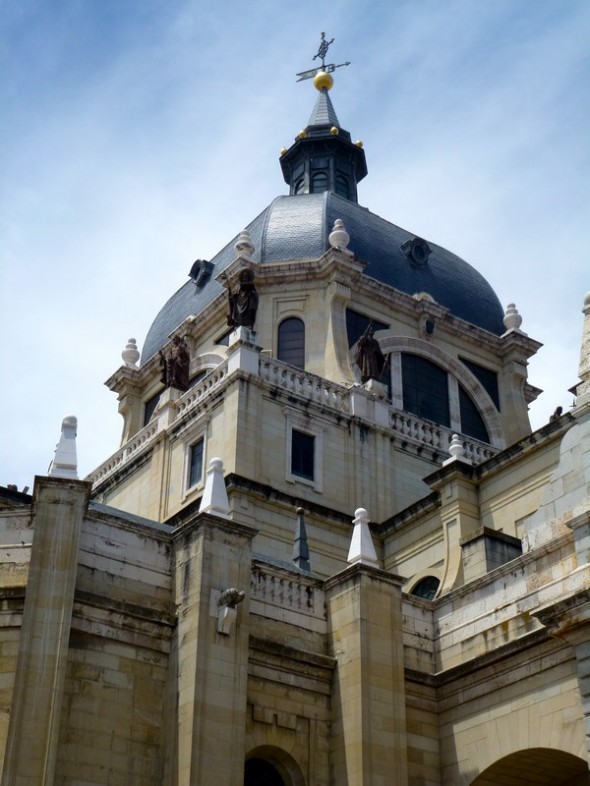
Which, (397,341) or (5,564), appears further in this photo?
(397,341)

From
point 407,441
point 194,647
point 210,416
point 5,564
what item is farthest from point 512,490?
point 5,564

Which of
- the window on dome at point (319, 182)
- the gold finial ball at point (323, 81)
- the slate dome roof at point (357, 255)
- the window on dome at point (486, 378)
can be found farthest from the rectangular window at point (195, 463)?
the gold finial ball at point (323, 81)

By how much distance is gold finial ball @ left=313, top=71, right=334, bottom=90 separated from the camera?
6338cm

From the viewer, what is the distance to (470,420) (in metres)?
46.4

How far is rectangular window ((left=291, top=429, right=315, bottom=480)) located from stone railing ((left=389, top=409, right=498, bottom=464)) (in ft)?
10.6

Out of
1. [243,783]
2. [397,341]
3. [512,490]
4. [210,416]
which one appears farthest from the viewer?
[397,341]

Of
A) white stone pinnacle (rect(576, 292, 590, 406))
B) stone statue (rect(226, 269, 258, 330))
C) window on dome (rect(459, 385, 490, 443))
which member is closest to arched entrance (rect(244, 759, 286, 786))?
white stone pinnacle (rect(576, 292, 590, 406))

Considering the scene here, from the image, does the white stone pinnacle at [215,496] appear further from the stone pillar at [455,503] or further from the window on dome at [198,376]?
the window on dome at [198,376]

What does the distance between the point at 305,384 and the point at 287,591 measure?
47.3 ft

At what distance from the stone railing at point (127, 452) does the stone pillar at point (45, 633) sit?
58.4 feet

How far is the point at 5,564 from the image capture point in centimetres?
2228

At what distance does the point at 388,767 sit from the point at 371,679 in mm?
1630

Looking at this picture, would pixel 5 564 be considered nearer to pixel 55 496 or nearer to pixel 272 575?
pixel 55 496

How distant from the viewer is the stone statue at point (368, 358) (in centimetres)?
4094
